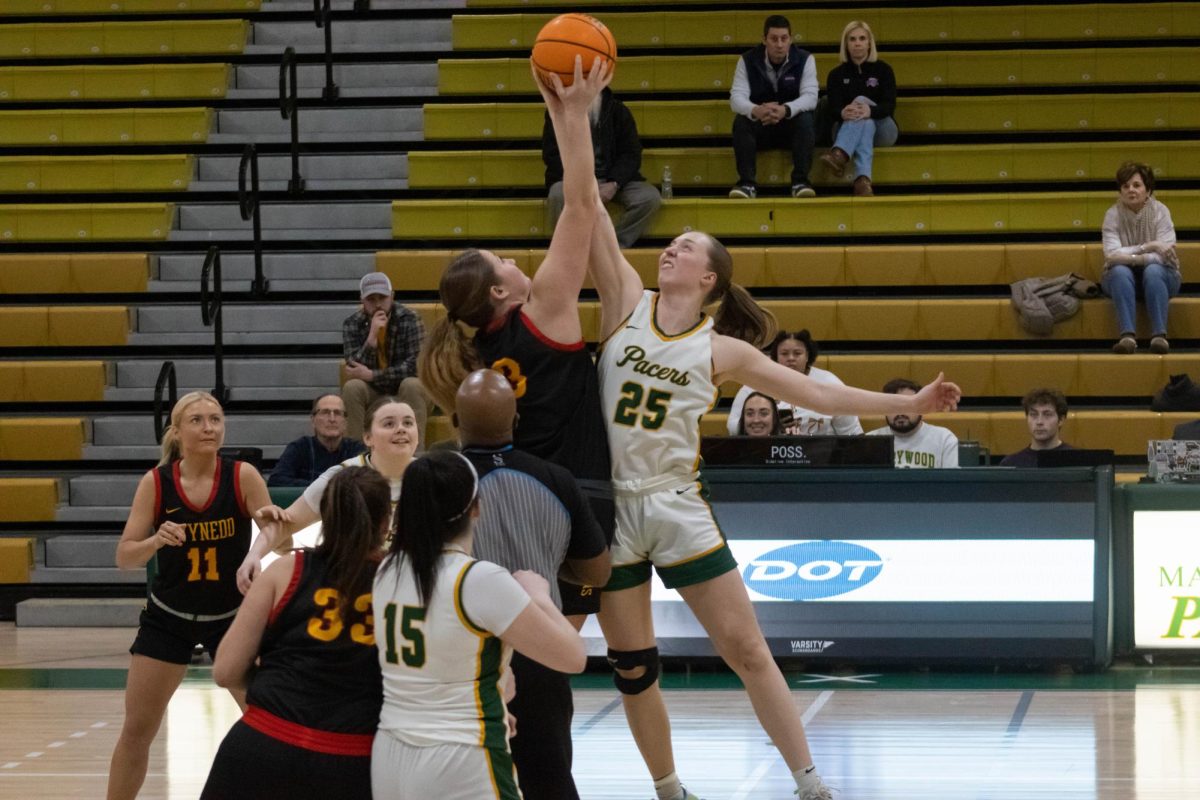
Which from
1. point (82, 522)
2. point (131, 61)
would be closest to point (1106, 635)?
point (82, 522)

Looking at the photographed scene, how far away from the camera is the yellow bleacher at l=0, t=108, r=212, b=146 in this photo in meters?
13.0

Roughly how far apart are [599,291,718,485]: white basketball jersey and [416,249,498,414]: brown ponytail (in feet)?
1.65

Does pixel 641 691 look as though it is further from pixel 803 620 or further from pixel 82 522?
pixel 82 522

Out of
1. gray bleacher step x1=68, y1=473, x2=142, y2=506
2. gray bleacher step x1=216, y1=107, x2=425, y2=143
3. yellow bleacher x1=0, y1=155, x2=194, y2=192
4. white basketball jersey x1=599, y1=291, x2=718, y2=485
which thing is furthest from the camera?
gray bleacher step x1=216, y1=107, x2=425, y2=143

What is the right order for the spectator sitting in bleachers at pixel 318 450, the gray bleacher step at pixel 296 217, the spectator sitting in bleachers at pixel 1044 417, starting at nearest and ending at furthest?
the spectator sitting in bleachers at pixel 1044 417
the spectator sitting in bleachers at pixel 318 450
the gray bleacher step at pixel 296 217

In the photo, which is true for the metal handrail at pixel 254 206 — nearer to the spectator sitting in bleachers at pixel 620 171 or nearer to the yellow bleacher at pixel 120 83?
the yellow bleacher at pixel 120 83

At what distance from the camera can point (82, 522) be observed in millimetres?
10844

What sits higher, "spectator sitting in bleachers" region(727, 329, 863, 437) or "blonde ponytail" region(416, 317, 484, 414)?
"blonde ponytail" region(416, 317, 484, 414)

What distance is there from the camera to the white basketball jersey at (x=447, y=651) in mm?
3014

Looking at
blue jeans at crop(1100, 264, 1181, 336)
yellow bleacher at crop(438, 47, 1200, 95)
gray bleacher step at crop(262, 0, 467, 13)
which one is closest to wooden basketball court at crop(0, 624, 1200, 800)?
blue jeans at crop(1100, 264, 1181, 336)

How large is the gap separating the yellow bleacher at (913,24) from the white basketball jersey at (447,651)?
1037cm

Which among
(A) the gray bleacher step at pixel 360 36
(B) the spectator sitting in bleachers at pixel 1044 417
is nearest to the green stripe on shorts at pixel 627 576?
(B) the spectator sitting in bleachers at pixel 1044 417

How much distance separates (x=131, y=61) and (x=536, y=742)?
37.0 ft

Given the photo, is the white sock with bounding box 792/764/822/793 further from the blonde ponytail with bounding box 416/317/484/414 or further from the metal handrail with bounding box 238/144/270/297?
the metal handrail with bounding box 238/144/270/297
